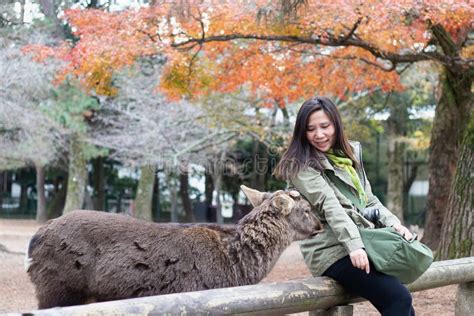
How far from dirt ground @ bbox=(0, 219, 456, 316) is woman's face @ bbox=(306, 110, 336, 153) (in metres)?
4.36

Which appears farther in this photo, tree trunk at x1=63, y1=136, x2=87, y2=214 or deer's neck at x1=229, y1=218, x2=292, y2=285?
tree trunk at x1=63, y1=136, x2=87, y2=214

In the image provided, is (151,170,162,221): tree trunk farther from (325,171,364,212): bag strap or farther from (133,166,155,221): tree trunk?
(325,171,364,212): bag strap

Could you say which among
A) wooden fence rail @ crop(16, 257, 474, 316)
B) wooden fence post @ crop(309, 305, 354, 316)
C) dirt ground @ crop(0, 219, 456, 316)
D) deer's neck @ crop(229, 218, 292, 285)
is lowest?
dirt ground @ crop(0, 219, 456, 316)

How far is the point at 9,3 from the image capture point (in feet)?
39.7

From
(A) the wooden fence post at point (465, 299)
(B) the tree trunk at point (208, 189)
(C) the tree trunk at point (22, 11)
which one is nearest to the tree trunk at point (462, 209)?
(A) the wooden fence post at point (465, 299)

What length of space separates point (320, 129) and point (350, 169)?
315 millimetres

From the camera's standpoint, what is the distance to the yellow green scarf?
12.6ft

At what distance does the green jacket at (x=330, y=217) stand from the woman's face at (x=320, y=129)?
0.12 m

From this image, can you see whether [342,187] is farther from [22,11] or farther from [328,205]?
[22,11]

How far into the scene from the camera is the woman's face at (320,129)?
12.6 feet

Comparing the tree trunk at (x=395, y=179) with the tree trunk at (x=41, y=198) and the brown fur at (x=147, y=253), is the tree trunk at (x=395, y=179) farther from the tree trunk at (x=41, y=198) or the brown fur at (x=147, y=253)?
the brown fur at (x=147, y=253)

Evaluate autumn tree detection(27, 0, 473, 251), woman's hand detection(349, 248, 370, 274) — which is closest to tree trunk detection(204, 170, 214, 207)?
autumn tree detection(27, 0, 473, 251)

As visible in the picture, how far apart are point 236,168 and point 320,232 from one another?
2311cm

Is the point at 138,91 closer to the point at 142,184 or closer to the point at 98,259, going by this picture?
the point at 142,184
